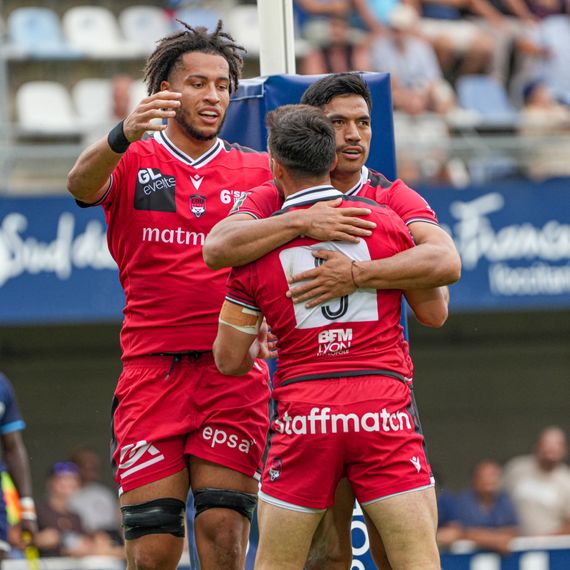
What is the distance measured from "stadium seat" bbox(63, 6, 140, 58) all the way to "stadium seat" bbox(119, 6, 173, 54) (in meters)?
0.11

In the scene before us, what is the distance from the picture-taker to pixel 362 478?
4230mm

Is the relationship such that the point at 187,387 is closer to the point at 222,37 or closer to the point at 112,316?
the point at 222,37

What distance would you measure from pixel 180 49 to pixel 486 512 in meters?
7.62

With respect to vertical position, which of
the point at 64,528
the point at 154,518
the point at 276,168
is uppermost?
the point at 276,168

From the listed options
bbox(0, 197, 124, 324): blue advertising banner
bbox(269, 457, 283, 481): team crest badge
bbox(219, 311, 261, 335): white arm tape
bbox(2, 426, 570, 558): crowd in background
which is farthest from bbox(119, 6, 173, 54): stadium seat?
bbox(269, 457, 283, 481): team crest badge

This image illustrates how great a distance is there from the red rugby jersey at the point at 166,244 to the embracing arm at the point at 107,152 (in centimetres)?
12

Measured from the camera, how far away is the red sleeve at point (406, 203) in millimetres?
4523

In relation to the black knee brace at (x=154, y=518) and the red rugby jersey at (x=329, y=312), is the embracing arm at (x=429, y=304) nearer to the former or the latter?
the red rugby jersey at (x=329, y=312)

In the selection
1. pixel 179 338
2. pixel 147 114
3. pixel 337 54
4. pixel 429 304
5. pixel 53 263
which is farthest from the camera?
pixel 337 54

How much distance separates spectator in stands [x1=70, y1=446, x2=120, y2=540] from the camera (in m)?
11.3

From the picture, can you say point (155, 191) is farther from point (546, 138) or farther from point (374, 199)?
point (546, 138)

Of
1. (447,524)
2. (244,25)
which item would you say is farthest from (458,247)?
(244,25)

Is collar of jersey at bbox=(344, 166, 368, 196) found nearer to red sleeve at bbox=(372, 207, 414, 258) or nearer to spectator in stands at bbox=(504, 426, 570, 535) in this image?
red sleeve at bbox=(372, 207, 414, 258)

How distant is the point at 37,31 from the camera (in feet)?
43.7
